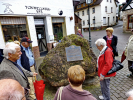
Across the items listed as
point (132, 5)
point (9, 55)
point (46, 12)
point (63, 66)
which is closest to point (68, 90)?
point (9, 55)

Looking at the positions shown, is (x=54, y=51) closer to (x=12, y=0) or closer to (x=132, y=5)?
(x=12, y=0)

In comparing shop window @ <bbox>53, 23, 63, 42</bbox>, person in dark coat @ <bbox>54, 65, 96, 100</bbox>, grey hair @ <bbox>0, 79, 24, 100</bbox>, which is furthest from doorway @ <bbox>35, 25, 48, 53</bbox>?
grey hair @ <bbox>0, 79, 24, 100</bbox>

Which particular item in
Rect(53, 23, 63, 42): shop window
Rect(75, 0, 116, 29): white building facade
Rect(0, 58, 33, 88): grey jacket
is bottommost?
Rect(0, 58, 33, 88): grey jacket

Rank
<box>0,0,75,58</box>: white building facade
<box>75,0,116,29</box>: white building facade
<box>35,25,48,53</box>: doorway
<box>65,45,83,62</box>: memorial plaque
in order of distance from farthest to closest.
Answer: <box>75,0,116,29</box>: white building facade, <box>35,25,48,53</box>: doorway, <box>0,0,75,58</box>: white building facade, <box>65,45,83,62</box>: memorial plaque

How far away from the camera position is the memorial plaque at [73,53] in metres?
3.55

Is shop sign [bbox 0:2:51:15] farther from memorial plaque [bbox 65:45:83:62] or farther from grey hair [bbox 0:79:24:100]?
grey hair [bbox 0:79:24:100]

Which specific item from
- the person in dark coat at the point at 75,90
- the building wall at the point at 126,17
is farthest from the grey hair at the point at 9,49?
the building wall at the point at 126,17

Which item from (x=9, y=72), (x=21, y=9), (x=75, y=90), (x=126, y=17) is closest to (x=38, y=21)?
(x=21, y=9)

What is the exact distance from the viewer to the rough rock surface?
3230mm

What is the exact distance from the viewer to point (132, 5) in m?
14.9

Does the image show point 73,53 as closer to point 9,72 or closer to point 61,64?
point 61,64

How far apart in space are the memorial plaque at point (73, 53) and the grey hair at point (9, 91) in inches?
104

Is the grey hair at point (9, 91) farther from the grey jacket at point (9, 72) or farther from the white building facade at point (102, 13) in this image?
the white building facade at point (102, 13)

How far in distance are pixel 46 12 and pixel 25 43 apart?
17.6 ft
